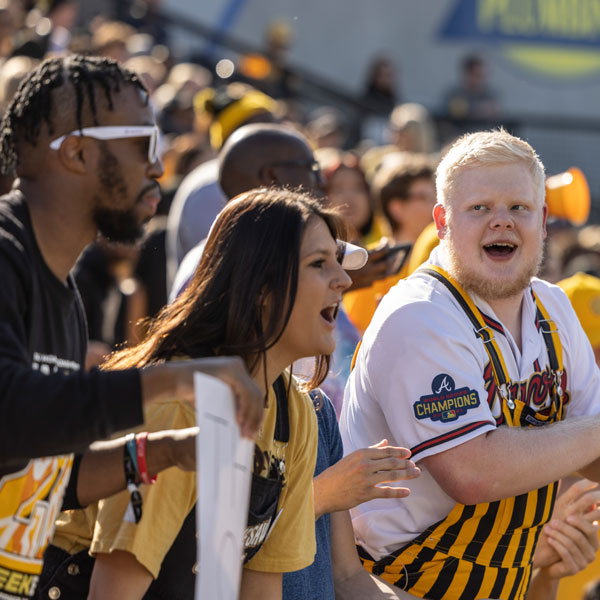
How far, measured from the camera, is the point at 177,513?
2426mm

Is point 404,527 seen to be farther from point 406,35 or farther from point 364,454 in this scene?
point 406,35

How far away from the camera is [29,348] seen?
2270 millimetres

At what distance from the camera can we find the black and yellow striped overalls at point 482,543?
3096 mm

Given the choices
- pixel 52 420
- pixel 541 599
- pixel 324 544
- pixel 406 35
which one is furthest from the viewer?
pixel 406 35

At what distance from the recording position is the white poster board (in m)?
1.93

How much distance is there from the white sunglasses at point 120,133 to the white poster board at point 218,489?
2.63ft

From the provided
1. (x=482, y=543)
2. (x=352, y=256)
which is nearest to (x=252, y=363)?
(x=352, y=256)

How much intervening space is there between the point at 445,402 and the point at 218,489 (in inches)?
44.0

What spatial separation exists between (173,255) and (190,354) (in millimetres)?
2870

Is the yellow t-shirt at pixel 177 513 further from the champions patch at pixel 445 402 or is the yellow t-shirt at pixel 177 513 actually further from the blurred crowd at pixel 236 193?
the blurred crowd at pixel 236 193

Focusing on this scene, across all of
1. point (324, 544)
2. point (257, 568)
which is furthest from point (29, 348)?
point (324, 544)

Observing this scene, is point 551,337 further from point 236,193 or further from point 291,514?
point 236,193

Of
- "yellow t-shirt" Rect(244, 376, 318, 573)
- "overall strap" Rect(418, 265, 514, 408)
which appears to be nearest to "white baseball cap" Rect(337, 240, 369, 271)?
"overall strap" Rect(418, 265, 514, 408)

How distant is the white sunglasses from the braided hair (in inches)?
0.9
